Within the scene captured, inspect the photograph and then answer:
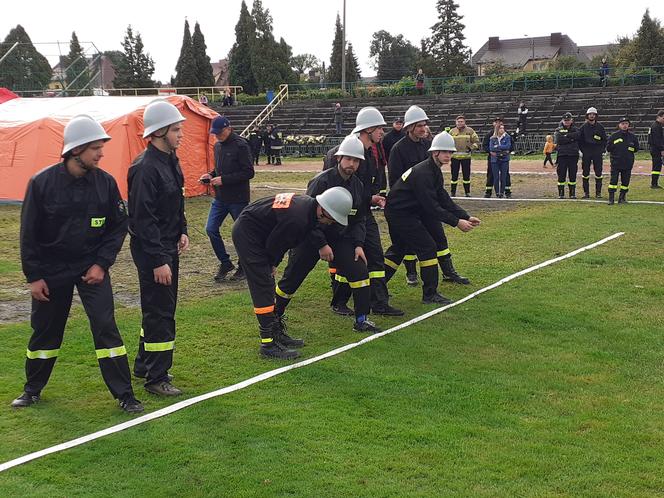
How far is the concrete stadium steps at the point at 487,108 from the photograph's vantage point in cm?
3497

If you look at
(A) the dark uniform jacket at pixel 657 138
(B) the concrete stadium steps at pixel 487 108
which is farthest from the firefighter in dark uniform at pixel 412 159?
(B) the concrete stadium steps at pixel 487 108

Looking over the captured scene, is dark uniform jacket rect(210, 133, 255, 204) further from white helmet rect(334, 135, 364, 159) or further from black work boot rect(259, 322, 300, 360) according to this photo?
black work boot rect(259, 322, 300, 360)

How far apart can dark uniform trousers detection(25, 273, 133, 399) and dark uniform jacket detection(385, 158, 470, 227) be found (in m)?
4.27

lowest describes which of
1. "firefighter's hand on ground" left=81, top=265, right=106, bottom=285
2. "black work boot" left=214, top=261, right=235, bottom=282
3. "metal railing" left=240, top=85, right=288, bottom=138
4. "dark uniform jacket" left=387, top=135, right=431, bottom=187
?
"black work boot" left=214, top=261, right=235, bottom=282

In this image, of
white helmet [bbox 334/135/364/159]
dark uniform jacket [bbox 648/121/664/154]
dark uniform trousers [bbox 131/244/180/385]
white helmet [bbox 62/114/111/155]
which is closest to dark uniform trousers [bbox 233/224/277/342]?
dark uniform trousers [bbox 131/244/180/385]

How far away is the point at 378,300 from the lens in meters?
8.57

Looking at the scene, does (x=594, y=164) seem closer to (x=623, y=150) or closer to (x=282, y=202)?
(x=623, y=150)

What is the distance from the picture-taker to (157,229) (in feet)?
19.3

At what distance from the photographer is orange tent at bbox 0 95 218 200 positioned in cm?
1798

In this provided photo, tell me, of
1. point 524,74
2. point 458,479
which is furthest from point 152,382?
point 524,74

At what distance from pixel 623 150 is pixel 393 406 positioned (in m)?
13.1

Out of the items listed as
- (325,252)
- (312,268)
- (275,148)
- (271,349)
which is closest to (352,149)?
(325,252)

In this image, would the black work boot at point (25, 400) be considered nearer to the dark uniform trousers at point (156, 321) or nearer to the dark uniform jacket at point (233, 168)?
the dark uniform trousers at point (156, 321)

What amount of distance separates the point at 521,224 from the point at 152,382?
9.86m
